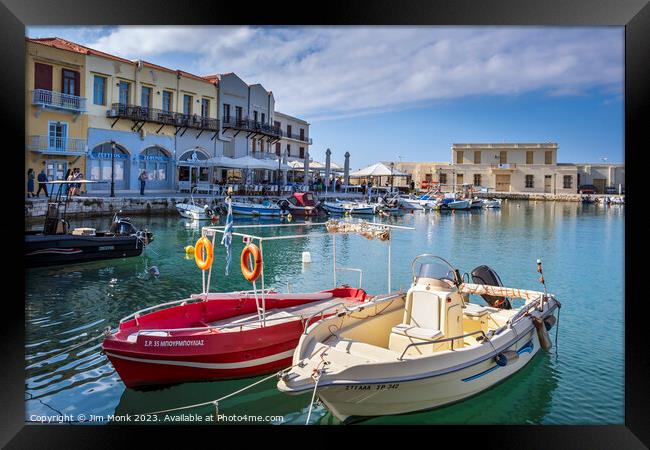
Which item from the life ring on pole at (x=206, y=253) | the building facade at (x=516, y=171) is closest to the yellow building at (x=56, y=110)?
the life ring on pole at (x=206, y=253)

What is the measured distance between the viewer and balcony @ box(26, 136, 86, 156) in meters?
14.2

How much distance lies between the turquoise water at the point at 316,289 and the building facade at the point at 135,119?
7.13 feet

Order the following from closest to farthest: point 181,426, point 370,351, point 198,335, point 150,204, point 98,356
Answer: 1. point 181,426
2. point 370,351
3. point 198,335
4. point 98,356
5. point 150,204

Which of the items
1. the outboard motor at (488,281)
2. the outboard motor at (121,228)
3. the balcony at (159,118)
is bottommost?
the outboard motor at (488,281)

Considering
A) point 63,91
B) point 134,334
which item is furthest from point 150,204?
point 134,334

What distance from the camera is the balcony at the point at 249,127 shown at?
23422mm

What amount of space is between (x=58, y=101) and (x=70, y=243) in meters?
7.05

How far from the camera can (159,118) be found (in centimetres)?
1997

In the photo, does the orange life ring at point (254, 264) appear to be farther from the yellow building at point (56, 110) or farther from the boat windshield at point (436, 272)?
the yellow building at point (56, 110)

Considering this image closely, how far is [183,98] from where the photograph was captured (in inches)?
846

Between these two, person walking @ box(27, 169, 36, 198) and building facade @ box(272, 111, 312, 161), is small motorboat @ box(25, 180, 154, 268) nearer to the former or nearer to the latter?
person walking @ box(27, 169, 36, 198)

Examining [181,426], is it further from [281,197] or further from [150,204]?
[281,197]

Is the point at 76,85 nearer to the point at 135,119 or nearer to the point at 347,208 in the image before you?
the point at 135,119
